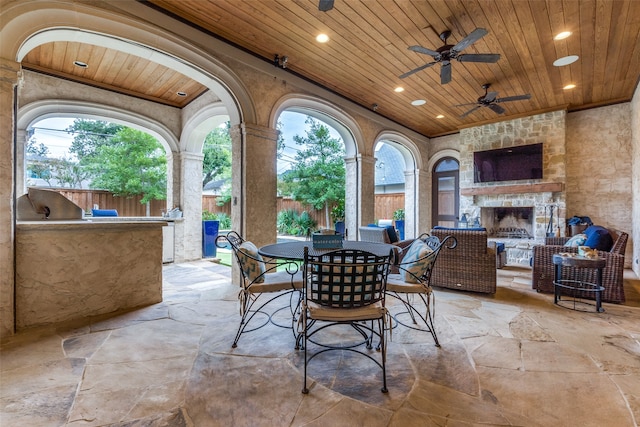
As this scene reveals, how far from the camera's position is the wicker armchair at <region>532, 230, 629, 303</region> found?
3.27 meters

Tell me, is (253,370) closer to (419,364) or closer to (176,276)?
(419,364)

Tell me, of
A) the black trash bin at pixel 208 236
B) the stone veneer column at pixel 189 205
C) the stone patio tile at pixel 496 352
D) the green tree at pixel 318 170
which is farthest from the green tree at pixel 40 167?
the stone patio tile at pixel 496 352

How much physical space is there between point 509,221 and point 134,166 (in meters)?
9.70

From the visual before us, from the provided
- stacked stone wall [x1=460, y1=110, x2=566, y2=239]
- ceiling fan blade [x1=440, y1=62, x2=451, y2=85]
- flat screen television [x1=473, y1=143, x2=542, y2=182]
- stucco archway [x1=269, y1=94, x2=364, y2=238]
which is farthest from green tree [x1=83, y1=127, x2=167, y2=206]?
flat screen television [x1=473, y1=143, x2=542, y2=182]

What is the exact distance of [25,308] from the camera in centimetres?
255

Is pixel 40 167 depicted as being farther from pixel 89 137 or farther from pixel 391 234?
pixel 391 234

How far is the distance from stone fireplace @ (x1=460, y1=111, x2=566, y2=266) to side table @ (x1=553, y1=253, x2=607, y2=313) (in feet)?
8.89

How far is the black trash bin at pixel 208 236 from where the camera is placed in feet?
20.6

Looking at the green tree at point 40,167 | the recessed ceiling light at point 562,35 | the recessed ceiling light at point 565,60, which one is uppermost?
the recessed ceiling light at point 565,60

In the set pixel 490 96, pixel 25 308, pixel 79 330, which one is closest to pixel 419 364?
pixel 79 330

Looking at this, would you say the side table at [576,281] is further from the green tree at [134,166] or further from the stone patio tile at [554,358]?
the green tree at [134,166]

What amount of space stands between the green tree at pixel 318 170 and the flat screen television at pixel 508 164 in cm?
436

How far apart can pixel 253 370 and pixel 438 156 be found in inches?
300

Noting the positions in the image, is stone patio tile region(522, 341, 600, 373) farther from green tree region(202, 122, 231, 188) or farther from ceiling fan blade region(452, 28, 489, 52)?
green tree region(202, 122, 231, 188)
